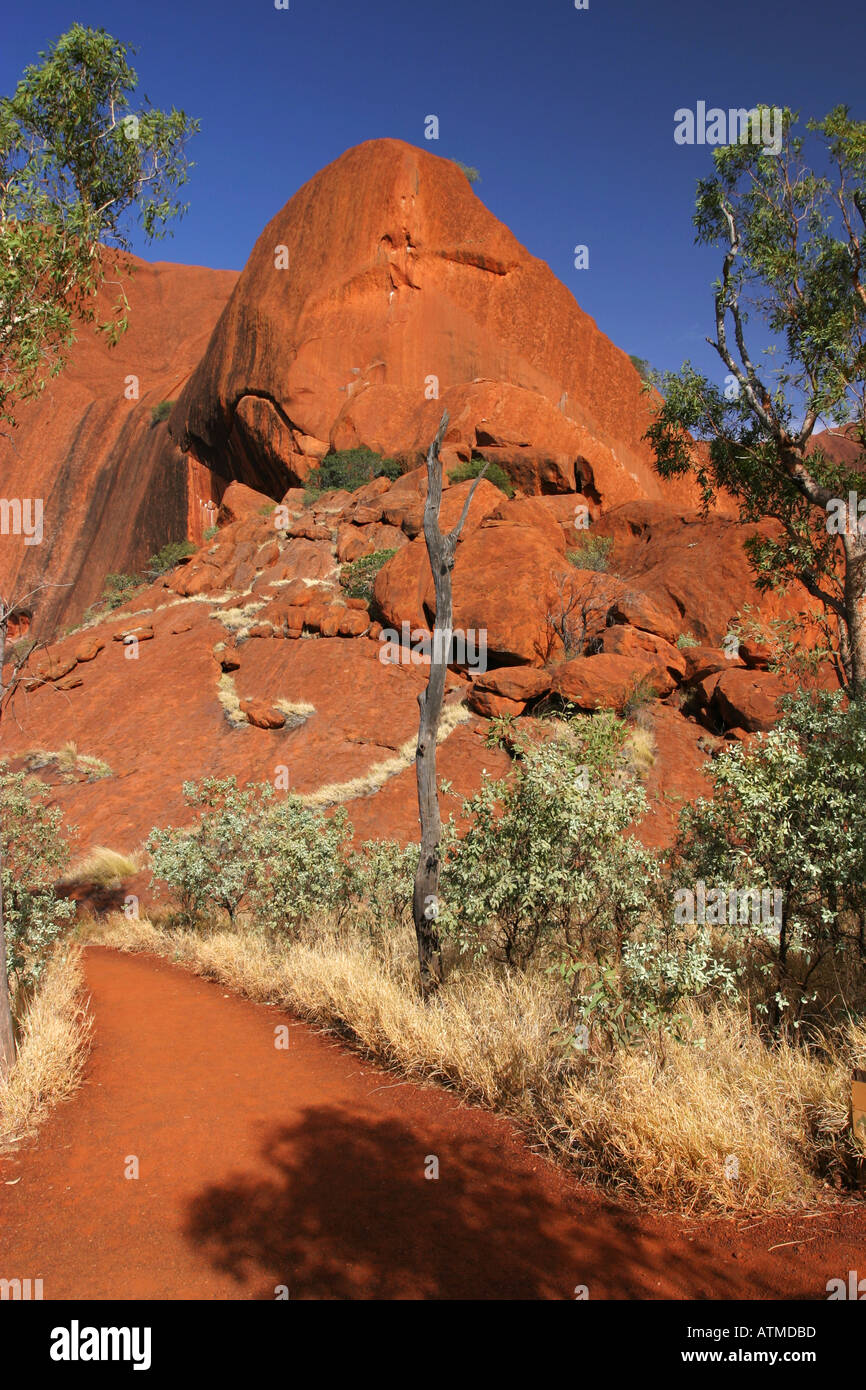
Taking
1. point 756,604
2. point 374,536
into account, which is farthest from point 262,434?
point 756,604

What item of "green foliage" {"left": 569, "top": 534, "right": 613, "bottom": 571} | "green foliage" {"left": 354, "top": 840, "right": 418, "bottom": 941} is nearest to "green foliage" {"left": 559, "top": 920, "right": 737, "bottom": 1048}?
"green foliage" {"left": 354, "top": 840, "right": 418, "bottom": 941}

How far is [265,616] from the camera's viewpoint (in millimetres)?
19453

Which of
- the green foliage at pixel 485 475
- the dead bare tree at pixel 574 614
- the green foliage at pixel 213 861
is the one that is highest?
the green foliage at pixel 485 475

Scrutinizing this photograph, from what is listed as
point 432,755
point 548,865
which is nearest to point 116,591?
point 432,755

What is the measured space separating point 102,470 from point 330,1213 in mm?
41740

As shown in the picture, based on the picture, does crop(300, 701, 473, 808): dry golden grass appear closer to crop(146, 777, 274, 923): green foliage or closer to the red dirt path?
crop(146, 777, 274, 923): green foliage

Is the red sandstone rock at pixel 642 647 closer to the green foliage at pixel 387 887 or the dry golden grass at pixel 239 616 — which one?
the green foliage at pixel 387 887

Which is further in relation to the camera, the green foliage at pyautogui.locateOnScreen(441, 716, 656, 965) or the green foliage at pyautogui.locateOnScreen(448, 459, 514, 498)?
the green foliage at pyautogui.locateOnScreen(448, 459, 514, 498)

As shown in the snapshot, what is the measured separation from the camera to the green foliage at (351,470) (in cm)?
2572

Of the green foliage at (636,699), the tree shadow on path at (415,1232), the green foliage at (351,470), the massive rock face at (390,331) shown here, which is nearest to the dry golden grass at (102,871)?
the green foliage at (636,699)

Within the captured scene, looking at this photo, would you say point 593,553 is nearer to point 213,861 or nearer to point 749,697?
point 749,697

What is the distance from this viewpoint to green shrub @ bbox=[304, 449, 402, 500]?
84.3ft

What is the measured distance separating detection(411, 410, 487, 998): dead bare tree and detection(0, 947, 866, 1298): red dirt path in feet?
3.59

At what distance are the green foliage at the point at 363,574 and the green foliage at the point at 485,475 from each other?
3.07m
